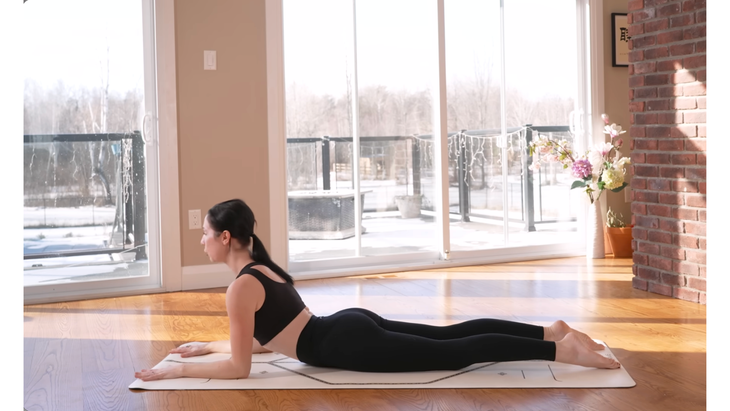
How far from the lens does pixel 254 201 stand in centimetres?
476

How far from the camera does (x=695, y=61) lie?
3.86 m

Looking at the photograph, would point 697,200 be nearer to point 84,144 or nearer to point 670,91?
point 670,91

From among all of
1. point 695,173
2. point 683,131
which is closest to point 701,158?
point 695,173

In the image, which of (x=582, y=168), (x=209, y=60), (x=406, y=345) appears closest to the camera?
(x=406, y=345)

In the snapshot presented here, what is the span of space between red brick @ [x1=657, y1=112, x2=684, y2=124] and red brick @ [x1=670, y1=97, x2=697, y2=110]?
34 mm

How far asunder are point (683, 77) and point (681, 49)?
6.2 inches

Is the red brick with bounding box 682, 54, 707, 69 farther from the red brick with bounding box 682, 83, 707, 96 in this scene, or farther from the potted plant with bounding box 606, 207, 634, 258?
the potted plant with bounding box 606, 207, 634, 258

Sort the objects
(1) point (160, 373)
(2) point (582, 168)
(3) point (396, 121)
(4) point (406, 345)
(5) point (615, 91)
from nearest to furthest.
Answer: (4) point (406, 345) < (1) point (160, 373) < (3) point (396, 121) < (2) point (582, 168) < (5) point (615, 91)

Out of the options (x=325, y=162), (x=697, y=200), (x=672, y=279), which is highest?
(x=325, y=162)

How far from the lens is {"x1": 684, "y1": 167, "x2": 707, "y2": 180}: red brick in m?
3.80

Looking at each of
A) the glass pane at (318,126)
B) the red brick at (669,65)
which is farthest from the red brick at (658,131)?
the glass pane at (318,126)

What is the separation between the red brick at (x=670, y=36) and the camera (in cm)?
396
